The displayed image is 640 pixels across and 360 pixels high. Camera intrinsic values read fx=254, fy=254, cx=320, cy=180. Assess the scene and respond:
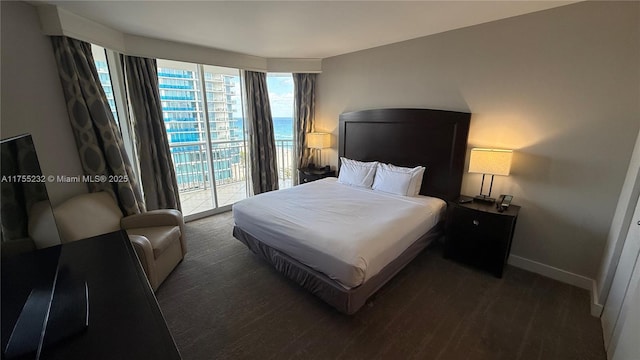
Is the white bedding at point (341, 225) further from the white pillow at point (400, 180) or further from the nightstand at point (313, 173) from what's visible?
the nightstand at point (313, 173)

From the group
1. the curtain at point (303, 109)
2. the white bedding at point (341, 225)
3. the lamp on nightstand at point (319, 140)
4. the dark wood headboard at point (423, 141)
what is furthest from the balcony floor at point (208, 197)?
the dark wood headboard at point (423, 141)

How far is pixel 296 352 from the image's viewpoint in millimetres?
1764

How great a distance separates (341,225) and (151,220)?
200 cm

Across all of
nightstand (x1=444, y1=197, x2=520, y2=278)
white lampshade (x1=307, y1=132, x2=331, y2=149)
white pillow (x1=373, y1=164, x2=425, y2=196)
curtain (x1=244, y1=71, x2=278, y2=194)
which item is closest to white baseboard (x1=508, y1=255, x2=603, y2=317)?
nightstand (x1=444, y1=197, x2=520, y2=278)

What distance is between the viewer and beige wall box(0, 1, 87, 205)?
6.47 feet

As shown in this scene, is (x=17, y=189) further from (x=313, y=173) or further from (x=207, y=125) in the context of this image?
(x=313, y=173)

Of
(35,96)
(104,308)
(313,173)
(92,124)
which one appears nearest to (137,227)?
(92,124)

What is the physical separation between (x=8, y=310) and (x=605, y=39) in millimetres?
3914

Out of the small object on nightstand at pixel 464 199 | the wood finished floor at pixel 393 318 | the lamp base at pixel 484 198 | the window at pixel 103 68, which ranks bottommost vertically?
the wood finished floor at pixel 393 318

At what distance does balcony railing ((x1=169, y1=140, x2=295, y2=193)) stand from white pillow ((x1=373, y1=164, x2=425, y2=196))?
2.16 m

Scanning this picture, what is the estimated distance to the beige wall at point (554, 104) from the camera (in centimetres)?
209

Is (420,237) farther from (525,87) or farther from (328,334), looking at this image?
(525,87)

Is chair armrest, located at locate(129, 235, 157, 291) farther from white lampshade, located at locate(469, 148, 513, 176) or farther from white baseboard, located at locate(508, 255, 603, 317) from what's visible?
white baseboard, located at locate(508, 255, 603, 317)

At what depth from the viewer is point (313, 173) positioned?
4.38 m
